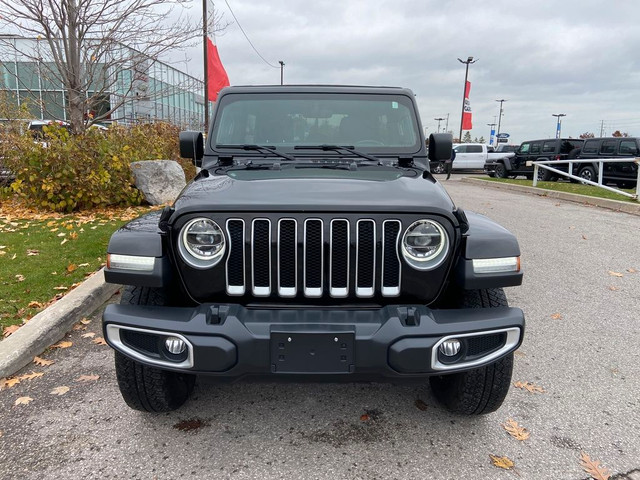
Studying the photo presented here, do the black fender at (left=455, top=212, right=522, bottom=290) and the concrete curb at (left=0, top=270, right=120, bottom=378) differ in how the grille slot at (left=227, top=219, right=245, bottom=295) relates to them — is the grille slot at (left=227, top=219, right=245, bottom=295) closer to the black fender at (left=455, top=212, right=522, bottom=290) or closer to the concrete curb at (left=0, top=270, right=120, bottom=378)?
the black fender at (left=455, top=212, right=522, bottom=290)

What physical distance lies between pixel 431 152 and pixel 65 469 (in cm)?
298

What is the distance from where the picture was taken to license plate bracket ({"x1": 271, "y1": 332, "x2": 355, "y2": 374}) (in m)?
2.03

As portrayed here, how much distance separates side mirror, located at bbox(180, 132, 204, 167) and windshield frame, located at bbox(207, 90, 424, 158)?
170 millimetres

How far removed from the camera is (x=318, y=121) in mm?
3490

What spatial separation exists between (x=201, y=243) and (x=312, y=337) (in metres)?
0.69

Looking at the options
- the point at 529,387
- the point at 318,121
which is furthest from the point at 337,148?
the point at 529,387

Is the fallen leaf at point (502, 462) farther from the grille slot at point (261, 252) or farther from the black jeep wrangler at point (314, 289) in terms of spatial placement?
the grille slot at point (261, 252)

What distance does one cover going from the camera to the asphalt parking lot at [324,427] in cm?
229

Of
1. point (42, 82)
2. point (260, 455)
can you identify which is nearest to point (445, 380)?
point (260, 455)

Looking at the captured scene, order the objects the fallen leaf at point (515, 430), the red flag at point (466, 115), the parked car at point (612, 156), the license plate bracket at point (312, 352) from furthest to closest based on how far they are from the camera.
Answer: the red flag at point (466, 115) → the parked car at point (612, 156) → the fallen leaf at point (515, 430) → the license plate bracket at point (312, 352)

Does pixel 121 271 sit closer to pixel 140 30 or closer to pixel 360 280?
pixel 360 280

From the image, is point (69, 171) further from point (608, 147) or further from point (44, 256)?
point (608, 147)

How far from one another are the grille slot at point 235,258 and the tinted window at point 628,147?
17.0 metres

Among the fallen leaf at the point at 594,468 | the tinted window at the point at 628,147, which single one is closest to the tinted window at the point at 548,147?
the tinted window at the point at 628,147
